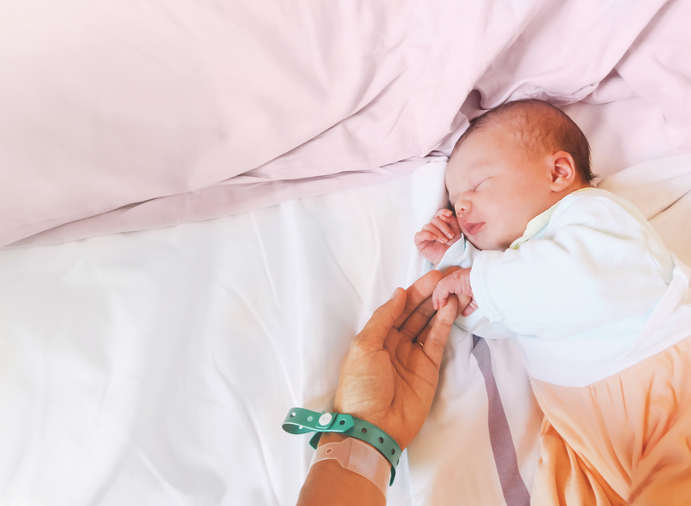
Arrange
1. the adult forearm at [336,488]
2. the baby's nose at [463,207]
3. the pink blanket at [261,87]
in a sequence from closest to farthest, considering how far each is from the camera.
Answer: the adult forearm at [336,488], the pink blanket at [261,87], the baby's nose at [463,207]

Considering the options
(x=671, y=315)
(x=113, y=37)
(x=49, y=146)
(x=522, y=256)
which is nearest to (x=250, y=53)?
(x=113, y=37)

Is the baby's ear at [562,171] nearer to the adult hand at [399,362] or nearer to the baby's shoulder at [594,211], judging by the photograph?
the baby's shoulder at [594,211]

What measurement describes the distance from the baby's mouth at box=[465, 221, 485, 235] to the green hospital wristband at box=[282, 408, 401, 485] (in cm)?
48

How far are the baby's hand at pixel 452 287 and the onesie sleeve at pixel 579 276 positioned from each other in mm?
31

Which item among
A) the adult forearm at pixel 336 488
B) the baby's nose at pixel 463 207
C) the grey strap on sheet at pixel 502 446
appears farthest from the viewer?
the baby's nose at pixel 463 207

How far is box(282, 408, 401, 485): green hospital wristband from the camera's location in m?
0.72

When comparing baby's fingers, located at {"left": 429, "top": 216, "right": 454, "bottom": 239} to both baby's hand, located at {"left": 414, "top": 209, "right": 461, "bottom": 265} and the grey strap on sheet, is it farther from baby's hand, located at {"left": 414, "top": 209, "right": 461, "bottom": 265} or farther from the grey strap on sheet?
the grey strap on sheet

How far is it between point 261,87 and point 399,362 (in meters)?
0.64

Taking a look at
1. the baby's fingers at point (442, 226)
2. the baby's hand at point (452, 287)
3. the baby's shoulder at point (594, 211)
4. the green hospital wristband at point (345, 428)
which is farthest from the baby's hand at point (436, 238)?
the green hospital wristband at point (345, 428)

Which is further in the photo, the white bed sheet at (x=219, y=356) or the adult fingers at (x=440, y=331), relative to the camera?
the adult fingers at (x=440, y=331)

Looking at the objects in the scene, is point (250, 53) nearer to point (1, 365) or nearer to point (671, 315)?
point (1, 365)

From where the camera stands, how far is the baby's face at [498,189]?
96 cm

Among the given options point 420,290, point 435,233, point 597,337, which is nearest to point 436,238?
point 435,233

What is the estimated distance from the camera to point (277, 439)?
31.3 inches
